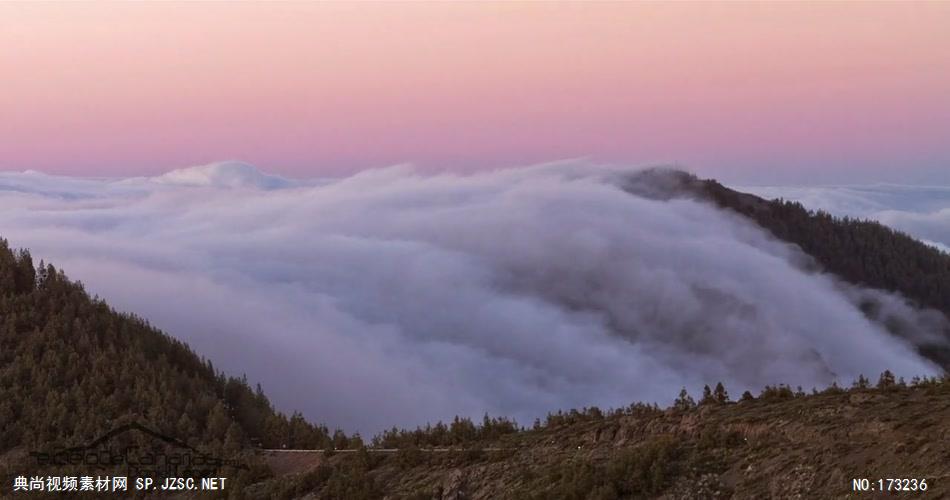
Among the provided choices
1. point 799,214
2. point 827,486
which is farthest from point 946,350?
point 827,486

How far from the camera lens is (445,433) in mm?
27469

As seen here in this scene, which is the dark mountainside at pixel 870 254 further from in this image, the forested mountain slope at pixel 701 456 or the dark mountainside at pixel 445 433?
the forested mountain slope at pixel 701 456

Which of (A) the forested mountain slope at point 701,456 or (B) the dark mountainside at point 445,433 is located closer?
(A) the forested mountain slope at point 701,456

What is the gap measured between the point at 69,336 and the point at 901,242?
529 feet

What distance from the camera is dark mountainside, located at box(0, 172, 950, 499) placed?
1789 cm

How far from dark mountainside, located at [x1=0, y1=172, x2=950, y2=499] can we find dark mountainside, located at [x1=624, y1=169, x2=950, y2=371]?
489 feet

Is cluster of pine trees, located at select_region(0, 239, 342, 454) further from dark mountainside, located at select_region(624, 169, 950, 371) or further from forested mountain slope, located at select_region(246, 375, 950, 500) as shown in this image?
dark mountainside, located at select_region(624, 169, 950, 371)

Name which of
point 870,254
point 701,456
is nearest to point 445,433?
point 701,456

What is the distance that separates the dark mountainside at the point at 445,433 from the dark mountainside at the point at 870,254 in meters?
149

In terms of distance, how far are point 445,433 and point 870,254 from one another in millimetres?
163596

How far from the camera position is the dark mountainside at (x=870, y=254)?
6767 inches

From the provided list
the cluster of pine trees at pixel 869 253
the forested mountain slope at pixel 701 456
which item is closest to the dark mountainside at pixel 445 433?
the forested mountain slope at pixel 701 456

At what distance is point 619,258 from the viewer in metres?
192

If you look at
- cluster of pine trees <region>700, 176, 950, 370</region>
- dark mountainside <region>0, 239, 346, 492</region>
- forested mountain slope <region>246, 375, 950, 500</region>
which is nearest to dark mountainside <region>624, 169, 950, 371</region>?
cluster of pine trees <region>700, 176, 950, 370</region>
